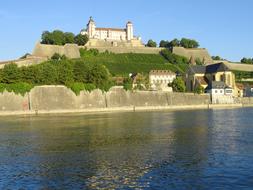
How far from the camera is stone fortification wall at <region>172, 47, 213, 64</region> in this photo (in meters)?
84.9

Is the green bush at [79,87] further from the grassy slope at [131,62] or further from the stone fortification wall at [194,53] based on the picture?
the stone fortification wall at [194,53]

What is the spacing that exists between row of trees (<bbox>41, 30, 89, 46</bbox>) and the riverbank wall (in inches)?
1280

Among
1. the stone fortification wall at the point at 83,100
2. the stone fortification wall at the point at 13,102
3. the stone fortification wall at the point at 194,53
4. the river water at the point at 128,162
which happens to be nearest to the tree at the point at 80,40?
the stone fortification wall at the point at 194,53

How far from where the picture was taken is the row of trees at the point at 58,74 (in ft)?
143

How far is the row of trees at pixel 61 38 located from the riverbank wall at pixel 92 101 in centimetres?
3251

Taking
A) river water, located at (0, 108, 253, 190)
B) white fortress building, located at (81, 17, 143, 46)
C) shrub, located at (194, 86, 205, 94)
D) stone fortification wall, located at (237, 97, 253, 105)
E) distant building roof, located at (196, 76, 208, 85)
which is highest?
white fortress building, located at (81, 17, 143, 46)

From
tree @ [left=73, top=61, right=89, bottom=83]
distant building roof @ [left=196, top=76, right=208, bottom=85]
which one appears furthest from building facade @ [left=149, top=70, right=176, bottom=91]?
tree @ [left=73, top=61, right=89, bottom=83]

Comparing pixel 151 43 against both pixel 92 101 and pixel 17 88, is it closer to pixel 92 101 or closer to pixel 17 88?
pixel 92 101

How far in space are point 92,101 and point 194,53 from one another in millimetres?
45052

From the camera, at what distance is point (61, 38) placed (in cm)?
7850

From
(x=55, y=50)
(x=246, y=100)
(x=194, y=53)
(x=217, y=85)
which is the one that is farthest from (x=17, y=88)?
(x=194, y=53)

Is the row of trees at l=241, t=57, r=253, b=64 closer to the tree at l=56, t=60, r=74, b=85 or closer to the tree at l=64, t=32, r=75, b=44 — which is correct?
the tree at l=64, t=32, r=75, b=44

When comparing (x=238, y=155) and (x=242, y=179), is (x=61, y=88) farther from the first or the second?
(x=242, y=179)

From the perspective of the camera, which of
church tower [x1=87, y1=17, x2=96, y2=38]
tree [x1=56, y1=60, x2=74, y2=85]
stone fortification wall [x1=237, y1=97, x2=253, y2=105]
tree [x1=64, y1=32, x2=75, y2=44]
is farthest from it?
church tower [x1=87, y1=17, x2=96, y2=38]
